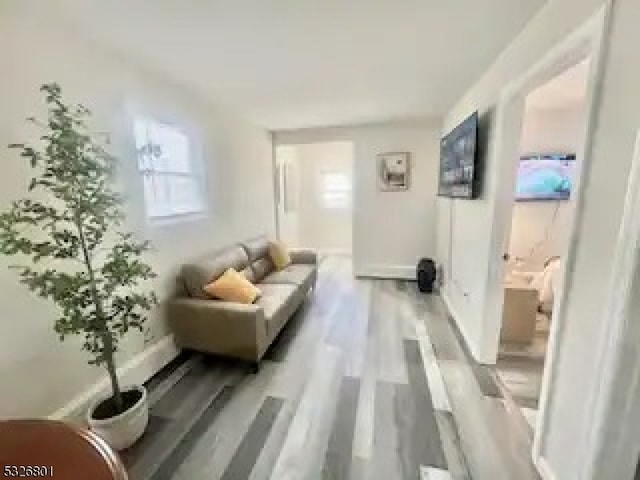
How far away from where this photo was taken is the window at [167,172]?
8.50ft

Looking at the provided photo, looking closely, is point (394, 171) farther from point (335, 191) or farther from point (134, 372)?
point (134, 372)

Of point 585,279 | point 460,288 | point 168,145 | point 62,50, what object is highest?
point 62,50

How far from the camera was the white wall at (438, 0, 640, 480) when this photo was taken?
1129 millimetres

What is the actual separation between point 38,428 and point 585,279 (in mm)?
1918

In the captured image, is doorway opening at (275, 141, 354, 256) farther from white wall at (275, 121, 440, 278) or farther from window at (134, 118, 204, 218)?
window at (134, 118, 204, 218)

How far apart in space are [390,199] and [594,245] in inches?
151

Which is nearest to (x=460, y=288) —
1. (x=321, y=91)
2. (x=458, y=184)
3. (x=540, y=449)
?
(x=458, y=184)

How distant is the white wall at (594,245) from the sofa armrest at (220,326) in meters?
1.87

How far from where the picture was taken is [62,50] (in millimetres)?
1895

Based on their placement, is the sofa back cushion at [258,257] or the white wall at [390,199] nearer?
the sofa back cushion at [258,257]

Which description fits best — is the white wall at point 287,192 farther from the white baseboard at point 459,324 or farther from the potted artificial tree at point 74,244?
the potted artificial tree at point 74,244

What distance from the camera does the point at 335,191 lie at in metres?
7.15

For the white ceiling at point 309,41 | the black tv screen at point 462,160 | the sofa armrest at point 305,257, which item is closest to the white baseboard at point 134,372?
the sofa armrest at point 305,257

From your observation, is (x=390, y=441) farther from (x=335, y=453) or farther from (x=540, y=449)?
(x=540, y=449)
